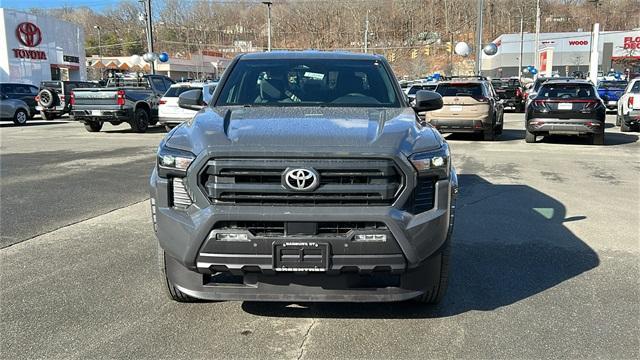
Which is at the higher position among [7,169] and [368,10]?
[368,10]

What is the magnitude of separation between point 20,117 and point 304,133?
22746 millimetres

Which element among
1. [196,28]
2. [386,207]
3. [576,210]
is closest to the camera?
[386,207]

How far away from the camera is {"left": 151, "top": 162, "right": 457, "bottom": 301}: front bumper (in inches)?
129

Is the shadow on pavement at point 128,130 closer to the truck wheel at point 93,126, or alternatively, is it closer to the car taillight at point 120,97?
the truck wheel at point 93,126

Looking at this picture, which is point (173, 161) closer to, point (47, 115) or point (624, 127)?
point (624, 127)

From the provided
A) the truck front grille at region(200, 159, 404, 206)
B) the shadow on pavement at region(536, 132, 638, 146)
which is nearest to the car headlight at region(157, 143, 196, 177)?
the truck front grille at region(200, 159, 404, 206)

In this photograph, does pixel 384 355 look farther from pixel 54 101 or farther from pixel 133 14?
pixel 133 14

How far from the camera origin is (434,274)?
3.71 metres

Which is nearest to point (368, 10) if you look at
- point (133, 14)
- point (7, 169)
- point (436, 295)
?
point (133, 14)

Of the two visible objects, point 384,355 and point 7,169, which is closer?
point 384,355

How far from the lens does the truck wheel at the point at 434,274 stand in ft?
11.7

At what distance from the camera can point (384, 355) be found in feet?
11.1

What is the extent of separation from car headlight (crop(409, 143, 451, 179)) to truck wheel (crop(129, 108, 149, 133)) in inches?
648

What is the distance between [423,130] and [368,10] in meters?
95.8
